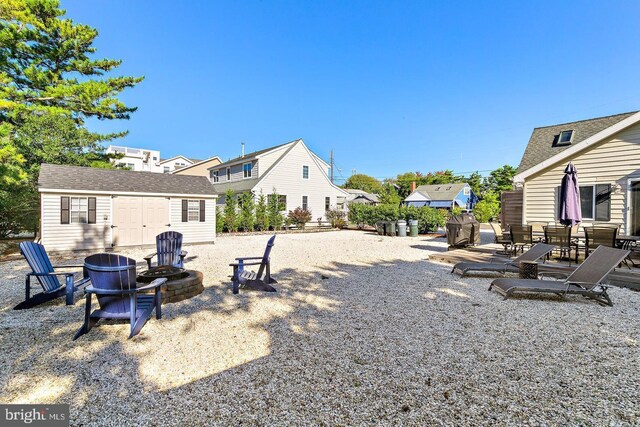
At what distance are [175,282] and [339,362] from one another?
3.59 meters

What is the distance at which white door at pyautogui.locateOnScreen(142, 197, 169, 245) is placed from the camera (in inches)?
533

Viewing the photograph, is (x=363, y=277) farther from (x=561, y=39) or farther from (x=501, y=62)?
(x=501, y=62)

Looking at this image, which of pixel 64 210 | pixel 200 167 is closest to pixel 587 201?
pixel 64 210

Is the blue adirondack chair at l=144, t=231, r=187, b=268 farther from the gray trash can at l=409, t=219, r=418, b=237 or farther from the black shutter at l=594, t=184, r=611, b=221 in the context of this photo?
the gray trash can at l=409, t=219, r=418, b=237

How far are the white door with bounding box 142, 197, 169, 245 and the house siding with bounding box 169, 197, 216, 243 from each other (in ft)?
1.02

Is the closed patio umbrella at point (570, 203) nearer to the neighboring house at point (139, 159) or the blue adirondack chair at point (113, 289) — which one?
the blue adirondack chair at point (113, 289)

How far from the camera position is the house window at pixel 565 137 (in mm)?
14754

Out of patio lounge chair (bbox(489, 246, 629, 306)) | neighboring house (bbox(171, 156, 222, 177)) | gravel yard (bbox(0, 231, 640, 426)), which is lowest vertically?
gravel yard (bbox(0, 231, 640, 426))

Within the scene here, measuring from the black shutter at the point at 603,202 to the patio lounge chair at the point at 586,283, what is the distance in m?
5.54

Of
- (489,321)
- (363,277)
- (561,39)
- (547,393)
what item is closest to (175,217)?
(363,277)

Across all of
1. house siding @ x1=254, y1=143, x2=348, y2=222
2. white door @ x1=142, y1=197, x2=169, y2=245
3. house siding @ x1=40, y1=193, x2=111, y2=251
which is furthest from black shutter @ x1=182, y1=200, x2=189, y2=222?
house siding @ x1=254, y1=143, x2=348, y2=222

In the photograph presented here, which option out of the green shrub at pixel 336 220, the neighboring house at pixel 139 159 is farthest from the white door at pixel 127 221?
the neighboring house at pixel 139 159

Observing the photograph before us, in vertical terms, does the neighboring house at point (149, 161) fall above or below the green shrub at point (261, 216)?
above

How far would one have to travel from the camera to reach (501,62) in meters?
18.5
